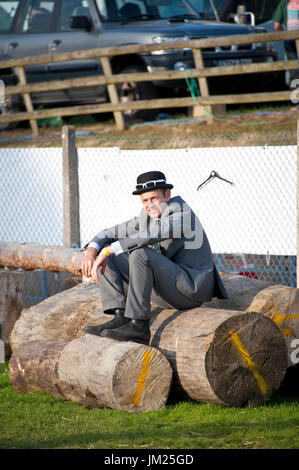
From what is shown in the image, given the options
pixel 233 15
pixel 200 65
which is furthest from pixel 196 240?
pixel 233 15

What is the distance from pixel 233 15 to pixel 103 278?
993 cm

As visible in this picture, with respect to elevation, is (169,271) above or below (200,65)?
below

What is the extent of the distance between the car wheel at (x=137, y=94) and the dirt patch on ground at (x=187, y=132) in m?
0.19

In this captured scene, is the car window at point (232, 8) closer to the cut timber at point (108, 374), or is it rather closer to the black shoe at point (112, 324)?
the black shoe at point (112, 324)

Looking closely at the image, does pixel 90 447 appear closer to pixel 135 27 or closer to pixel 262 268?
pixel 262 268

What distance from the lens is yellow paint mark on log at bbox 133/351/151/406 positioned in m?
5.18

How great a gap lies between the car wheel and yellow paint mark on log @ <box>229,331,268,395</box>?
7573 millimetres

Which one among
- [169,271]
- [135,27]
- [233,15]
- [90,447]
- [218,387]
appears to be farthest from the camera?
[233,15]

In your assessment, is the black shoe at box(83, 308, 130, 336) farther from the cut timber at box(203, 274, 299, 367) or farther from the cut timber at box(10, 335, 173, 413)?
the cut timber at box(203, 274, 299, 367)

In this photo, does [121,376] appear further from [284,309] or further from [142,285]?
[284,309]

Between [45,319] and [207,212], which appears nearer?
[45,319]

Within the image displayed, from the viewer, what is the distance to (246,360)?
5285 millimetres

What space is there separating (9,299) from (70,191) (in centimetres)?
164

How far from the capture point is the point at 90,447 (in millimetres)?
4613
